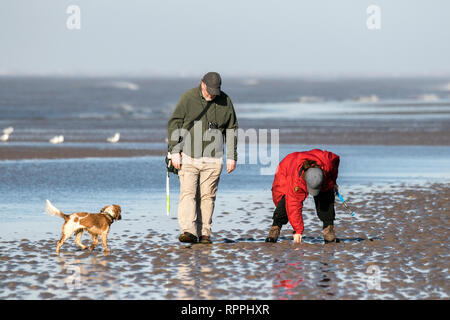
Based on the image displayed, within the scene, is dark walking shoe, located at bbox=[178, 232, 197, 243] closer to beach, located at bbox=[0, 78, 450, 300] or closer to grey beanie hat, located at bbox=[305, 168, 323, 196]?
beach, located at bbox=[0, 78, 450, 300]

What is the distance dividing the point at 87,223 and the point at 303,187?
2.31 meters

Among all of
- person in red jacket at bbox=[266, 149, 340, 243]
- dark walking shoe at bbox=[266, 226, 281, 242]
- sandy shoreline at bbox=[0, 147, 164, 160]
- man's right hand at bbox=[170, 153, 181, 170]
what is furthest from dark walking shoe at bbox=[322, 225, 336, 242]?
sandy shoreline at bbox=[0, 147, 164, 160]

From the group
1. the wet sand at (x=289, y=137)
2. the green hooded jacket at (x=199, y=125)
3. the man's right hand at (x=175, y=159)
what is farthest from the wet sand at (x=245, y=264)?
the wet sand at (x=289, y=137)

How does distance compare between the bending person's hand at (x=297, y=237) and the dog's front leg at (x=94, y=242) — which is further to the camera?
the bending person's hand at (x=297, y=237)

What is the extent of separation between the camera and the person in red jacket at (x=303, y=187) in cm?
934

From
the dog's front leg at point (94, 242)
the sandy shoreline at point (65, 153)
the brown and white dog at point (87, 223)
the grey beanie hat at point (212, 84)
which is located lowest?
the dog's front leg at point (94, 242)

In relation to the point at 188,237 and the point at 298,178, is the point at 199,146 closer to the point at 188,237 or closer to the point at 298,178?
the point at 188,237

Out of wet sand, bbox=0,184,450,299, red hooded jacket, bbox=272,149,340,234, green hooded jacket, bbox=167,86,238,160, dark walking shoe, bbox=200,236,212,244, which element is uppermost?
green hooded jacket, bbox=167,86,238,160

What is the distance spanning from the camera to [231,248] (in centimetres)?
974

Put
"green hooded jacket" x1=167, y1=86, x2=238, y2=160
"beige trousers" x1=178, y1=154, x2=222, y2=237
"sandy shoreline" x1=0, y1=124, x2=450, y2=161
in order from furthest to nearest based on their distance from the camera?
1. "sandy shoreline" x1=0, y1=124, x2=450, y2=161
2. "beige trousers" x1=178, y1=154, x2=222, y2=237
3. "green hooded jacket" x1=167, y1=86, x2=238, y2=160

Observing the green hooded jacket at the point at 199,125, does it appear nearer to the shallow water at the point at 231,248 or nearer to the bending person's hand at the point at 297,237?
the shallow water at the point at 231,248

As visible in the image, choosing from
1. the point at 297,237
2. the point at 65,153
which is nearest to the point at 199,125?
the point at 297,237

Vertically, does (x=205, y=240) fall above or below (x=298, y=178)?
below

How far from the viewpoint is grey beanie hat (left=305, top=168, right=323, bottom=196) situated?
919 cm
